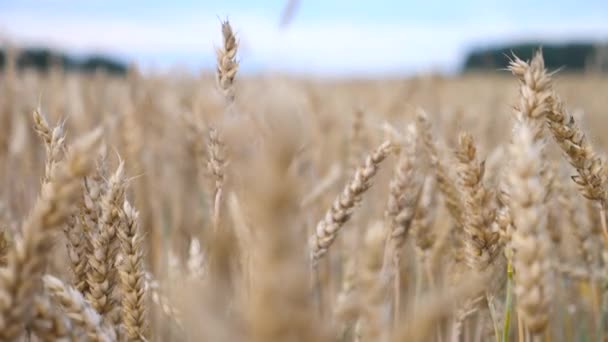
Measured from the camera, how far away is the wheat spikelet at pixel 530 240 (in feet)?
2.09

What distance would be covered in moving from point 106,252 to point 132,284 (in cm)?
7

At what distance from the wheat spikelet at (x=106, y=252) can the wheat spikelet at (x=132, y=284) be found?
0.02 metres

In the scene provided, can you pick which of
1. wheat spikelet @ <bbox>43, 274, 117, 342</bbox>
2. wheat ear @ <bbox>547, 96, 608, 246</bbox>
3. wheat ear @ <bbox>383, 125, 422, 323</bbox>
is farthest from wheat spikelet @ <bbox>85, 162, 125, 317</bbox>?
wheat ear @ <bbox>547, 96, 608, 246</bbox>

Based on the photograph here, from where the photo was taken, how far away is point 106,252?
845mm

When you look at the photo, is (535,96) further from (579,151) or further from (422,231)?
(422,231)

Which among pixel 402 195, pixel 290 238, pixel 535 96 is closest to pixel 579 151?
pixel 535 96

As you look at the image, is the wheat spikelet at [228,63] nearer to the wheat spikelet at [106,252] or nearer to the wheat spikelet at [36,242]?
the wheat spikelet at [106,252]

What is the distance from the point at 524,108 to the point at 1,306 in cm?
69

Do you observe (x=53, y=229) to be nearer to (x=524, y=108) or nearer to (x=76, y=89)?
(x=524, y=108)

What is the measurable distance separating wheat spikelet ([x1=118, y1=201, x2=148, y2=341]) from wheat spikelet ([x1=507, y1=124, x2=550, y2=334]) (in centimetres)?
48

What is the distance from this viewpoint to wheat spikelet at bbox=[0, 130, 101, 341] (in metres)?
0.56

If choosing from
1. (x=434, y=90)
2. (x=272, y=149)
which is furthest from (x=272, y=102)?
(x=434, y=90)

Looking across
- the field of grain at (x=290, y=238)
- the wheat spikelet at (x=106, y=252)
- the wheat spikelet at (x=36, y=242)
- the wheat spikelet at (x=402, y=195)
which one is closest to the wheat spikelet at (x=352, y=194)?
the field of grain at (x=290, y=238)

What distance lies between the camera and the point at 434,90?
3408 millimetres
